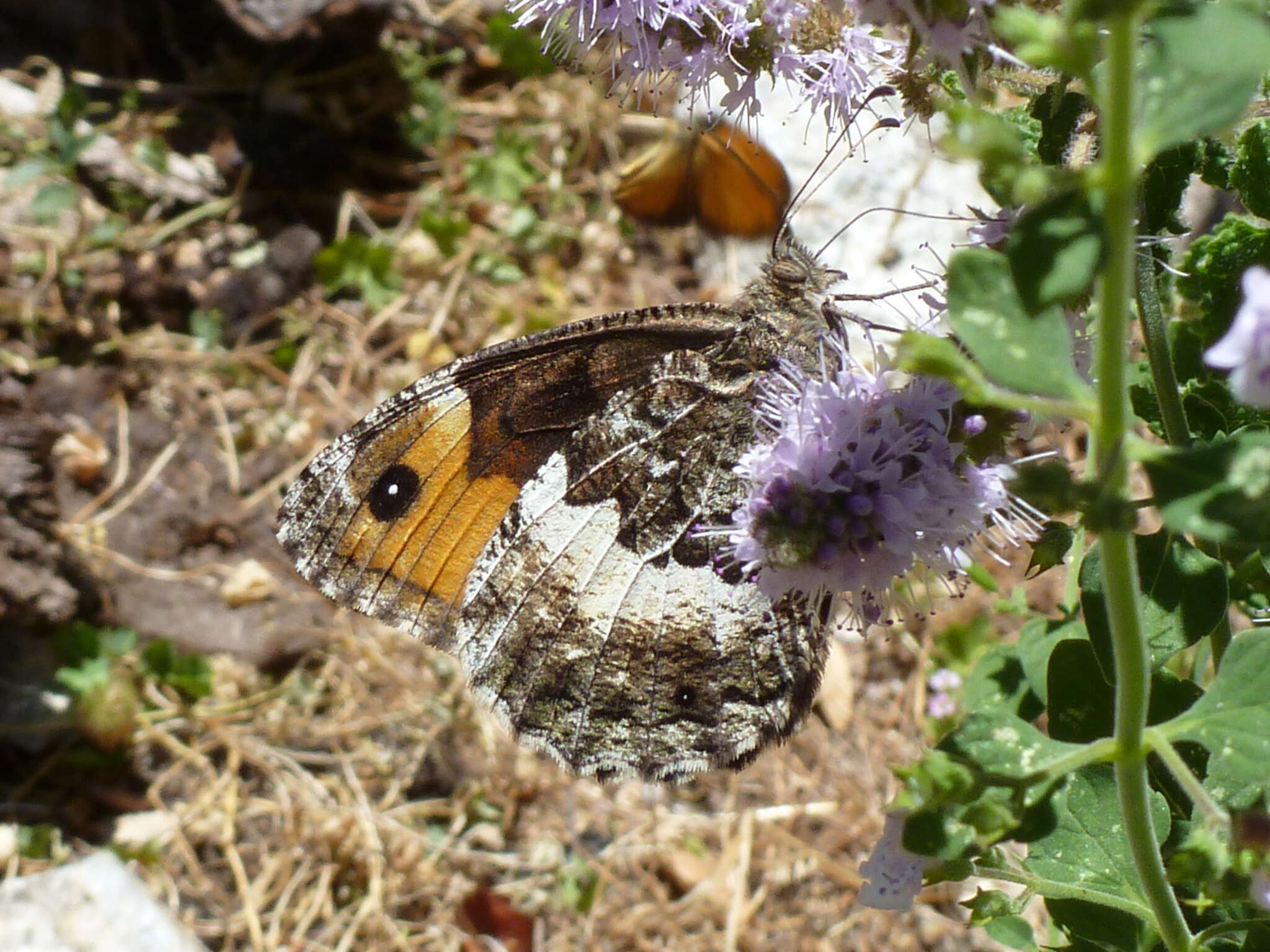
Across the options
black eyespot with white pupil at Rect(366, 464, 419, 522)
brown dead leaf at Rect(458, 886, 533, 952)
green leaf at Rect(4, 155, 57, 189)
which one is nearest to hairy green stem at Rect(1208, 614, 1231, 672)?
black eyespot with white pupil at Rect(366, 464, 419, 522)

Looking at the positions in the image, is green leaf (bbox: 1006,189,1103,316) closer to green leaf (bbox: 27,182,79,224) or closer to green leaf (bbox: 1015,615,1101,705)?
green leaf (bbox: 1015,615,1101,705)

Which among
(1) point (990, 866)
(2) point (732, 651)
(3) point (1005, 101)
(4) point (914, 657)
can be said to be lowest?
(1) point (990, 866)

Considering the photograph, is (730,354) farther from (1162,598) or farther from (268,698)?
(268,698)

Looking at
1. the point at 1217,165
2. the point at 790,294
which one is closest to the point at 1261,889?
the point at 1217,165

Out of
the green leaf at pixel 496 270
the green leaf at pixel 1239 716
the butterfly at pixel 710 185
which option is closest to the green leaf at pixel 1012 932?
the green leaf at pixel 1239 716

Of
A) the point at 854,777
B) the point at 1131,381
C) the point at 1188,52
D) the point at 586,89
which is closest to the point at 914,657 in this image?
the point at 854,777
